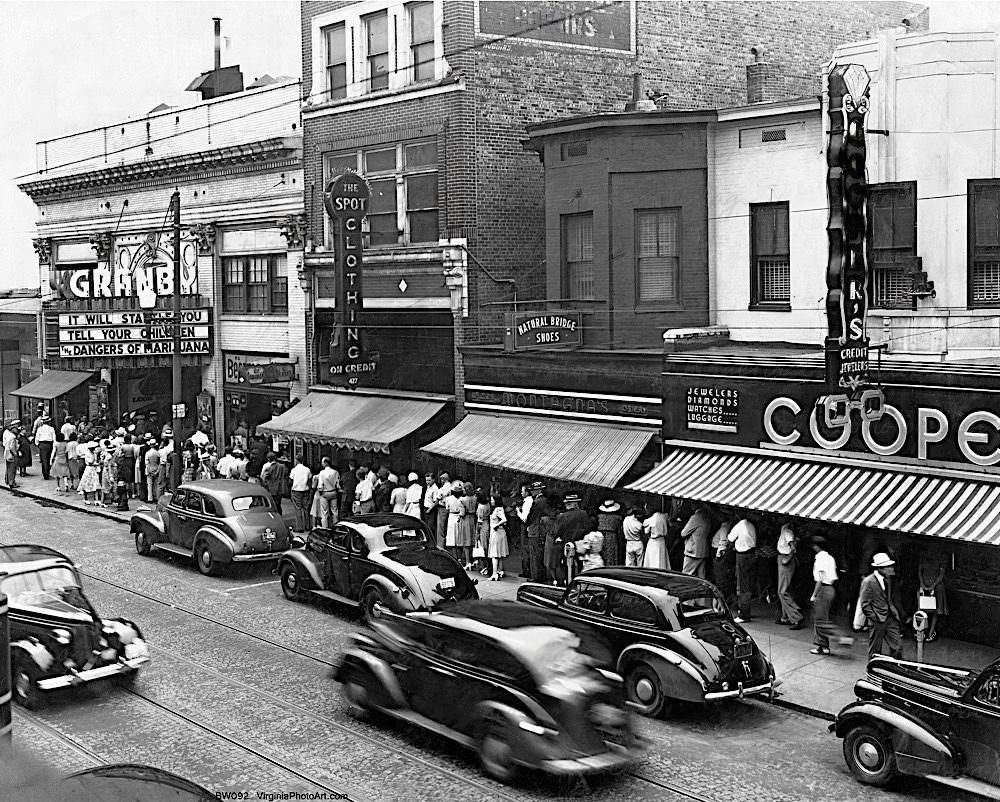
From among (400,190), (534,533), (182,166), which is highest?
(182,166)

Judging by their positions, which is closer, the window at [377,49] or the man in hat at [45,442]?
the window at [377,49]

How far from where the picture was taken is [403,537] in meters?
19.6

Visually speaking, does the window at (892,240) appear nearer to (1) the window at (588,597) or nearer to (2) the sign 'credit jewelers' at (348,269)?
(1) the window at (588,597)

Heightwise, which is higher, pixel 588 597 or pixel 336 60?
pixel 336 60

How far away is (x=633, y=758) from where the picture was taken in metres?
12.8

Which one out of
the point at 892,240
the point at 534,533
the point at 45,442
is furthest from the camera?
the point at 45,442

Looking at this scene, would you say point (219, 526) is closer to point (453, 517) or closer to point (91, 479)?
point (453, 517)

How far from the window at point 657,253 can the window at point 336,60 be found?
999cm

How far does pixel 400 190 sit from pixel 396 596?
13364mm

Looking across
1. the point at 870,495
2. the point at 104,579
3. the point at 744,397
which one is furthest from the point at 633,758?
the point at 104,579

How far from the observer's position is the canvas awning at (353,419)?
2723 centimetres

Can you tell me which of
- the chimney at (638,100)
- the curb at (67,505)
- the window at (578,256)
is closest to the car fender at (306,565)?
the window at (578,256)

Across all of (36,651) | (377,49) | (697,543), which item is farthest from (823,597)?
(377,49)

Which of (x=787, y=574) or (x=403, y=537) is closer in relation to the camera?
(x=787, y=574)
